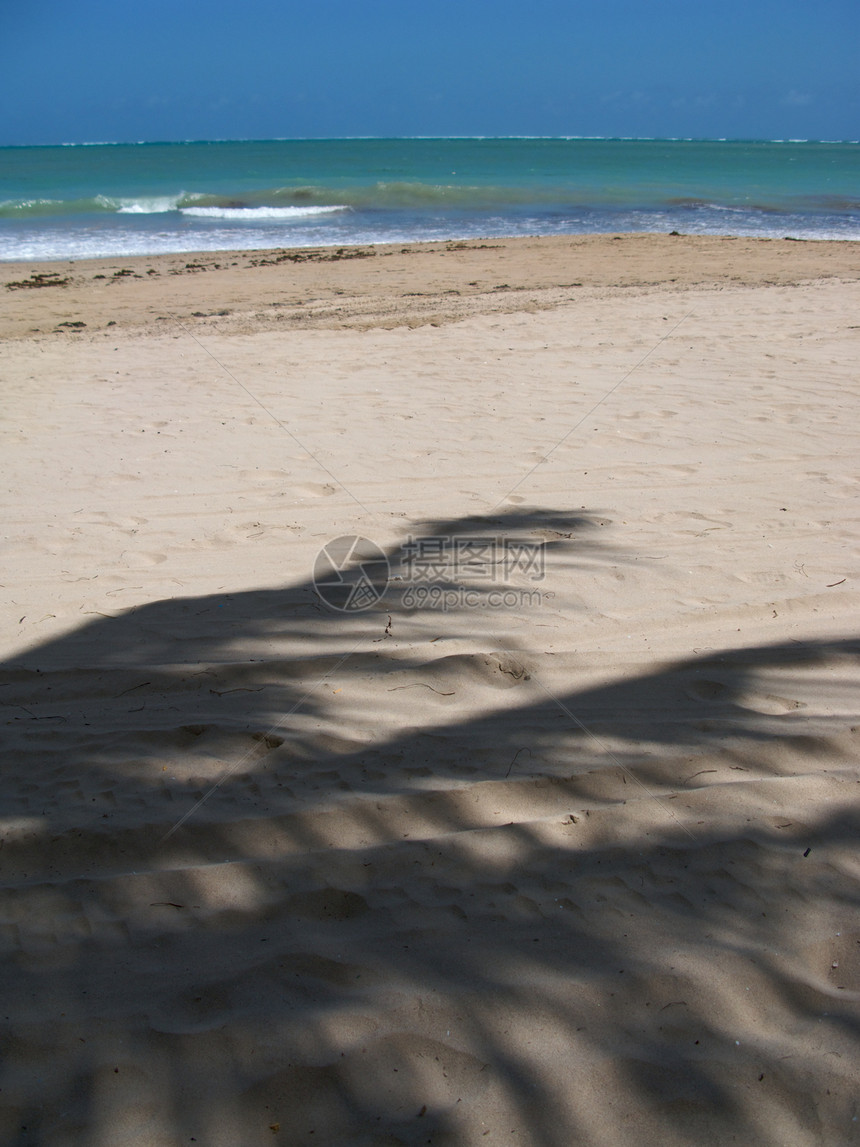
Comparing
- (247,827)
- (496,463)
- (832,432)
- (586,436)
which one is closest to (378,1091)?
(247,827)

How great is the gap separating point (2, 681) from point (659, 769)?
2.25 metres

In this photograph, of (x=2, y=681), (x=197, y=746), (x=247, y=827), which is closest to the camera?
(x=247, y=827)

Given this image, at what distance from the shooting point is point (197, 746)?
8.03 feet

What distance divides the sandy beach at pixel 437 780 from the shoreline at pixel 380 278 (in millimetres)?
4722

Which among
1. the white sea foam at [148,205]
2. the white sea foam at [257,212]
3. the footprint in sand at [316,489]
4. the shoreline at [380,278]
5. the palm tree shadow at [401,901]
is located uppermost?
the white sea foam at [148,205]

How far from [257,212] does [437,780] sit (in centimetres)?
2880

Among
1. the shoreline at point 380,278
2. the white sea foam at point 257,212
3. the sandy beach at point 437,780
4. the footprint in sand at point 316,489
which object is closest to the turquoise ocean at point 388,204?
the white sea foam at point 257,212

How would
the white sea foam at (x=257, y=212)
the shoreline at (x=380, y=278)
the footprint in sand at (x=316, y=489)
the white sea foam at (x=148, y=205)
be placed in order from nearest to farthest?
1. the footprint in sand at (x=316, y=489)
2. the shoreline at (x=380, y=278)
3. the white sea foam at (x=257, y=212)
4. the white sea foam at (x=148, y=205)

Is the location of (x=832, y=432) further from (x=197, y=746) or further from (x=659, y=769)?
(x=197, y=746)

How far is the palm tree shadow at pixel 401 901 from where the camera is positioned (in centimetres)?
146

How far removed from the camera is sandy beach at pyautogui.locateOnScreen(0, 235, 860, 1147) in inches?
58.6
